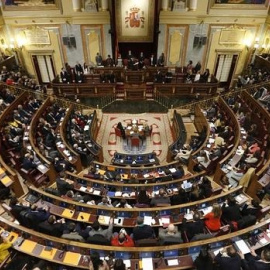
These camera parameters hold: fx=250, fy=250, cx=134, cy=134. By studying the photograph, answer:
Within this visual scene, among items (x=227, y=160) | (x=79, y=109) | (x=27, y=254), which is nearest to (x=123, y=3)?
(x=79, y=109)

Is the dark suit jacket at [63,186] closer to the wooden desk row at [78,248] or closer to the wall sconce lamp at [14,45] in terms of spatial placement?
the wooden desk row at [78,248]

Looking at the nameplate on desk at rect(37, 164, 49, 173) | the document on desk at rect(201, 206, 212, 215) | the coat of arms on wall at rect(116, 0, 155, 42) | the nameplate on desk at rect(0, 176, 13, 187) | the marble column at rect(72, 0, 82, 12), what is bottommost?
the nameplate on desk at rect(37, 164, 49, 173)

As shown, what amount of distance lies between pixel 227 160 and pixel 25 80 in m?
11.6

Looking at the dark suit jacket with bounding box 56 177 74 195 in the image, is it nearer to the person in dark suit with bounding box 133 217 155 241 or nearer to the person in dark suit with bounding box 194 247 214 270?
the person in dark suit with bounding box 133 217 155 241

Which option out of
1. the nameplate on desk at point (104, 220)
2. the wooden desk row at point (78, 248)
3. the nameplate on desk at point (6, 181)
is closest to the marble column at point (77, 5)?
the nameplate on desk at point (6, 181)

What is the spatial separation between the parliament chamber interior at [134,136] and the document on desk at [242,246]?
2 cm

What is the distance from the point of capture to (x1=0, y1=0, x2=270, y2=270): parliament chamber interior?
5.27 m

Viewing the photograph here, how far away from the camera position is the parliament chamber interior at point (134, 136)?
17.3ft

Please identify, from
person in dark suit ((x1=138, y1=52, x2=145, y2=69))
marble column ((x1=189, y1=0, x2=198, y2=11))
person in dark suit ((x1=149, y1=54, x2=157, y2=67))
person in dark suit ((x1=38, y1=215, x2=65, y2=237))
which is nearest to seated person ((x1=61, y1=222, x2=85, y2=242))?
person in dark suit ((x1=38, y1=215, x2=65, y2=237))

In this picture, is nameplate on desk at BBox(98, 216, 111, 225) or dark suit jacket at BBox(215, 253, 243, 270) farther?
nameplate on desk at BBox(98, 216, 111, 225)

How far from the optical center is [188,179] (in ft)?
24.8

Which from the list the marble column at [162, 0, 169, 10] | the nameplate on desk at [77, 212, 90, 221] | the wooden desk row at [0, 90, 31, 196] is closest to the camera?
the nameplate on desk at [77, 212, 90, 221]

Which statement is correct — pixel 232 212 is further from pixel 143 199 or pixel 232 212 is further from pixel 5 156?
pixel 5 156

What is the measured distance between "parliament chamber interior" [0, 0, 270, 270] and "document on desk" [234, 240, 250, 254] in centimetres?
2
